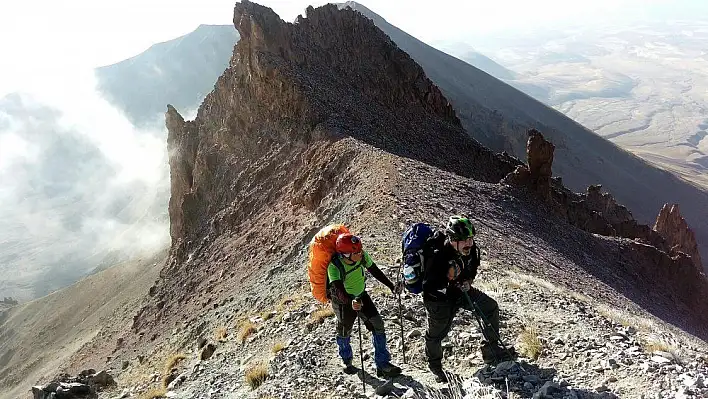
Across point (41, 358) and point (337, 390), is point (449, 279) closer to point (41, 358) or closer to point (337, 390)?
point (337, 390)

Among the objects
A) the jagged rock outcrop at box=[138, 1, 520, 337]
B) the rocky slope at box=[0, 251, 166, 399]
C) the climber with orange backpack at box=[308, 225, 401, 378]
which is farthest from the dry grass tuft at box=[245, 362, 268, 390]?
the rocky slope at box=[0, 251, 166, 399]

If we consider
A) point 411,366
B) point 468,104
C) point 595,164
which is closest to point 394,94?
point 411,366

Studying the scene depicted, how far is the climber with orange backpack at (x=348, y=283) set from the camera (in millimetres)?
8500

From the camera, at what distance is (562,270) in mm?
19453

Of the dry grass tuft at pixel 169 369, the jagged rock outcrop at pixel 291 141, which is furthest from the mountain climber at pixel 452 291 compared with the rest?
the jagged rock outcrop at pixel 291 141

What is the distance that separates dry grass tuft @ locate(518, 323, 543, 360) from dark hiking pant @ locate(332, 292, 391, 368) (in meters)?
2.14

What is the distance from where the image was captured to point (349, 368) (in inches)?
359

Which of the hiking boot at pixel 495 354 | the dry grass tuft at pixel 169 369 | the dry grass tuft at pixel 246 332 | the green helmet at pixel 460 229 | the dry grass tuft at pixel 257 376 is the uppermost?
the green helmet at pixel 460 229

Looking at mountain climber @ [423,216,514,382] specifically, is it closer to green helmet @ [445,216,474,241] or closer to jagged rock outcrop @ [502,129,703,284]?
green helmet @ [445,216,474,241]

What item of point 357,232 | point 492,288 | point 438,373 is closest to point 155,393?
point 357,232

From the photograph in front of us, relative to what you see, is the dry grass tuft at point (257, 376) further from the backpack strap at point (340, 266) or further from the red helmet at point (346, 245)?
the red helmet at point (346, 245)

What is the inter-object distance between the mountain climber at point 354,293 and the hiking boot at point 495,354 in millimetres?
1382

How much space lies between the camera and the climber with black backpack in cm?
767

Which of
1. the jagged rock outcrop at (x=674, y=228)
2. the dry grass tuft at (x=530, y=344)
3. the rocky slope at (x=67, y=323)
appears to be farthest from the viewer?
the rocky slope at (x=67, y=323)
